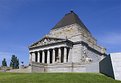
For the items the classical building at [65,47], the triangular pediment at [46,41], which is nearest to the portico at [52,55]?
the classical building at [65,47]

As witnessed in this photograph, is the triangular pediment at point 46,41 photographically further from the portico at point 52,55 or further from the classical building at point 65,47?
the portico at point 52,55

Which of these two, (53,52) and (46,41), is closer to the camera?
(53,52)

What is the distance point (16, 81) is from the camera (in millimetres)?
35875

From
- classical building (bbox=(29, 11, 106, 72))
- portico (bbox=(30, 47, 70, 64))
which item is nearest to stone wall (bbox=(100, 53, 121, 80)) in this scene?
classical building (bbox=(29, 11, 106, 72))

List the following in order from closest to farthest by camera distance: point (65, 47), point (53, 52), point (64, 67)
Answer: point (64, 67) → point (65, 47) → point (53, 52)

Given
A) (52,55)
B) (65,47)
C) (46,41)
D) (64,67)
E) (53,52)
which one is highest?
(46,41)

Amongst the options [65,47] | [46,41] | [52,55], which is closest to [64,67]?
[65,47]

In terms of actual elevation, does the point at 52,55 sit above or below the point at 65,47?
below

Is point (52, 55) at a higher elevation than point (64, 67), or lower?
higher

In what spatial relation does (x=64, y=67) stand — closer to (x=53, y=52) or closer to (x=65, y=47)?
(x=65, y=47)

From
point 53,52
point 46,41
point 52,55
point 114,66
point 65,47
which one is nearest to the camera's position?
point 114,66

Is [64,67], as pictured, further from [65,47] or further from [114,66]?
[114,66]

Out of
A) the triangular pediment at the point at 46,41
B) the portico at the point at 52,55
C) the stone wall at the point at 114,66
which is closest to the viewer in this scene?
the stone wall at the point at 114,66

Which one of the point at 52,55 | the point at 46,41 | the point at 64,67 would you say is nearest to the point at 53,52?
the point at 52,55
